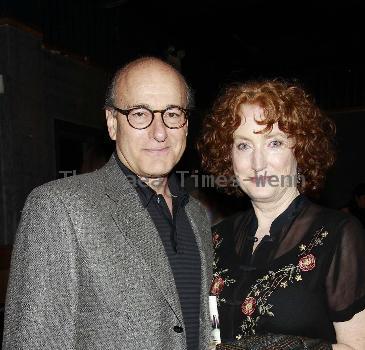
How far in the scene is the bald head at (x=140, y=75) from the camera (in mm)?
1876

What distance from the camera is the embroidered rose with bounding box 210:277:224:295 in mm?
2002

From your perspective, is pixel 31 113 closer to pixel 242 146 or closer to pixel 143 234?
pixel 242 146

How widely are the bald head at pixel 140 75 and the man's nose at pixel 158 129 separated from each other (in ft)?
0.52

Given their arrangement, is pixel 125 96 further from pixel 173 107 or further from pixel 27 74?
pixel 27 74

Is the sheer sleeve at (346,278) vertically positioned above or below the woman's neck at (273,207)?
below

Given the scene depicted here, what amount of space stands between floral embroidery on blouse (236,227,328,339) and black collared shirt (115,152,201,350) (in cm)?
20

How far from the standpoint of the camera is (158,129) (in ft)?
6.00

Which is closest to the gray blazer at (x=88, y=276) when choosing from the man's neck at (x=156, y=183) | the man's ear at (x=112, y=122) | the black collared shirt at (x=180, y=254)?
the black collared shirt at (x=180, y=254)

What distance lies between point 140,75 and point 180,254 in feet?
2.44

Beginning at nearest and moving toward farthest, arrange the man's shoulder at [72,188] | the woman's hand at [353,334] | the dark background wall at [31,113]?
the man's shoulder at [72,188] → the woman's hand at [353,334] → the dark background wall at [31,113]

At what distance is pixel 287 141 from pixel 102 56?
467 cm

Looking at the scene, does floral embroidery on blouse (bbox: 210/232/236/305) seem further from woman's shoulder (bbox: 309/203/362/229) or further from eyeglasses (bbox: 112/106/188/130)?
eyeglasses (bbox: 112/106/188/130)

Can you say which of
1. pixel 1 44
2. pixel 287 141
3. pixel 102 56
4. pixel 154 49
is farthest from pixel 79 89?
pixel 287 141

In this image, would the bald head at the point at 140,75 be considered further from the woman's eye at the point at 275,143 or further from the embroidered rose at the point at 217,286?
the embroidered rose at the point at 217,286
